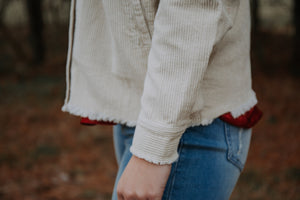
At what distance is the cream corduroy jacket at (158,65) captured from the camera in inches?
29.7

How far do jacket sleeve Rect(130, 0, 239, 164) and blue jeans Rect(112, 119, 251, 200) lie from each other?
142 millimetres

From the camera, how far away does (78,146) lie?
501cm

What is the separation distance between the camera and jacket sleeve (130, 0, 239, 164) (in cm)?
75

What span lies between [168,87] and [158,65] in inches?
2.4

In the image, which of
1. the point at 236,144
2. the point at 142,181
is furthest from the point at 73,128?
the point at 142,181

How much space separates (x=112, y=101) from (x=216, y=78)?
33 cm

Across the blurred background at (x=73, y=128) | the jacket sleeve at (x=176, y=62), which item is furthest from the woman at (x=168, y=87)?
the blurred background at (x=73, y=128)

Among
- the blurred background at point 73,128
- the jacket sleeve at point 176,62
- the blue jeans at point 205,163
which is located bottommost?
the blurred background at point 73,128

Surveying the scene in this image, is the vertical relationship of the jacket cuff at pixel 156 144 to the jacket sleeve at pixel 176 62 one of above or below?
below

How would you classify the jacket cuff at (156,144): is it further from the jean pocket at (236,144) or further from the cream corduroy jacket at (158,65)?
the jean pocket at (236,144)

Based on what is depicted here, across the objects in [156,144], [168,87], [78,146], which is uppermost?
[168,87]

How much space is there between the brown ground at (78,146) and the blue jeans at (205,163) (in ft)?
9.25

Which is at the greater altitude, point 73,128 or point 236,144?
point 236,144

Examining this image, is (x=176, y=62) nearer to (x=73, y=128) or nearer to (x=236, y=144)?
(x=236, y=144)
